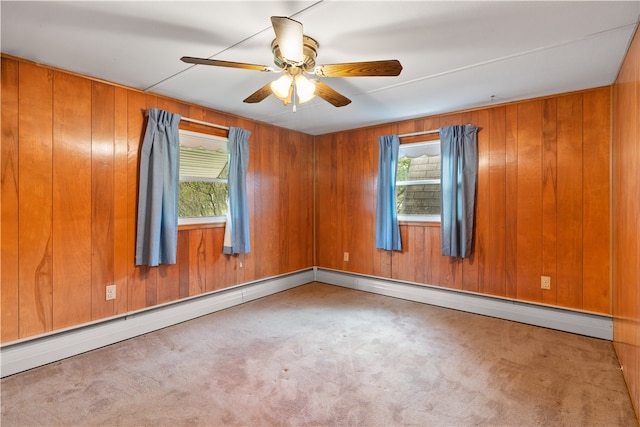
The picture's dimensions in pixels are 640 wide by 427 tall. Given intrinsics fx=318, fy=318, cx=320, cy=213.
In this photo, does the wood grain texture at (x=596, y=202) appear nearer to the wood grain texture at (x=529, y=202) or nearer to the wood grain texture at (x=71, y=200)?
the wood grain texture at (x=529, y=202)

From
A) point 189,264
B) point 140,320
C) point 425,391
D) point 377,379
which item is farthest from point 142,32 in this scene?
point 425,391

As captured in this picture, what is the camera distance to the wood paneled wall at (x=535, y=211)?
2.96 metres

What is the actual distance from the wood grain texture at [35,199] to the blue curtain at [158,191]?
2.18 feet

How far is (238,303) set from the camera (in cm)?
390

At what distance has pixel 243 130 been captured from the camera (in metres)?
3.88

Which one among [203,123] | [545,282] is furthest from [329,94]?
[545,282]

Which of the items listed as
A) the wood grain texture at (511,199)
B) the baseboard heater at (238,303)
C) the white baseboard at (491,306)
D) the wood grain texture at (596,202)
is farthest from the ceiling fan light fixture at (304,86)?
the white baseboard at (491,306)

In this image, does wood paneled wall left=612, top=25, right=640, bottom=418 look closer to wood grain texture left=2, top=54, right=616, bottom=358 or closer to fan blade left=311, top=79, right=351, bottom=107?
wood grain texture left=2, top=54, right=616, bottom=358

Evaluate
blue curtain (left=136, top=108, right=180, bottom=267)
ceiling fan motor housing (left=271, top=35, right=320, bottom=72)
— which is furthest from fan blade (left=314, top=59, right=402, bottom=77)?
blue curtain (left=136, top=108, right=180, bottom=267)

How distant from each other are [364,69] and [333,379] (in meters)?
2.07

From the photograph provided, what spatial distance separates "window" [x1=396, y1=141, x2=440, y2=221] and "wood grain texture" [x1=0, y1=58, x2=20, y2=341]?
3801 mm

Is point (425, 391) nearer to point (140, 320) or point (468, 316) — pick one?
point (468, 316)

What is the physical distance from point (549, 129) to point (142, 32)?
3.62m

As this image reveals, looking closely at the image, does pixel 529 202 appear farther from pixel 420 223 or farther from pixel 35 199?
pixel 35 199
